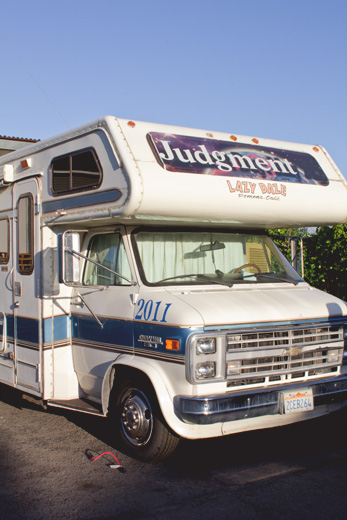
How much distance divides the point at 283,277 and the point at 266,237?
1.99 feet

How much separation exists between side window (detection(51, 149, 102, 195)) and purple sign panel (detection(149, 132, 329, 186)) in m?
0.62

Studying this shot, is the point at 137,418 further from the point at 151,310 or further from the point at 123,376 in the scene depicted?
the point at 151,310

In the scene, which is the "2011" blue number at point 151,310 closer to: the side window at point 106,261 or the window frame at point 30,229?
the side window at point 106,261

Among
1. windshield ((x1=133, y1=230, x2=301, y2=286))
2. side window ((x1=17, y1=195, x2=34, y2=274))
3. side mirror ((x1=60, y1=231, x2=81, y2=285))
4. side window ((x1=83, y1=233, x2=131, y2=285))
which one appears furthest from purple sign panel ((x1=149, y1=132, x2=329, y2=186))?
side window ((x1=17, y1=195, x2=34, y2=274))

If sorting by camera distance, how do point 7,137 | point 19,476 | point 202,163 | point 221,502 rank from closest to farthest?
point 221,502
point 19,476
point 202,163
point 7,137

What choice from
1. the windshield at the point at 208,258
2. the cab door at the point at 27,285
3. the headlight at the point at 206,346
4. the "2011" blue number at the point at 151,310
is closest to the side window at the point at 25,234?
the cab door at the point at 27,285

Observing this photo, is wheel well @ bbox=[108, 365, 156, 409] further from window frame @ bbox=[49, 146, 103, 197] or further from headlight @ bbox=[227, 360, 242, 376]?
window frame @ bbox=[49, 146, 103, 197]

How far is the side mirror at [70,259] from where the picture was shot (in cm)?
564

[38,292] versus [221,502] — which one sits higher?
[38,292]

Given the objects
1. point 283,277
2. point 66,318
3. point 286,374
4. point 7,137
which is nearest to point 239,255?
point 283,277

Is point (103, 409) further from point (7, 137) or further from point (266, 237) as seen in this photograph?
point (7, 137)

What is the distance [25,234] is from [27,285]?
0.57 metres

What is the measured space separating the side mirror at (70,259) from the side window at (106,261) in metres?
0.22

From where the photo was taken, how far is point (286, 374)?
5340mm
